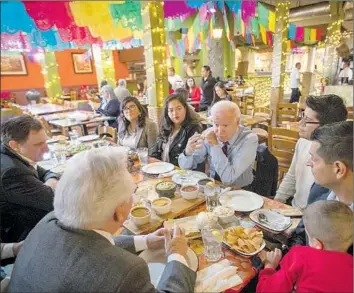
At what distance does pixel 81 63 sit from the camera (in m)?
11.4

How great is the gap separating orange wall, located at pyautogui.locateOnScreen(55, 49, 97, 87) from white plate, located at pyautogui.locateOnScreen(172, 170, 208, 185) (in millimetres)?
11107

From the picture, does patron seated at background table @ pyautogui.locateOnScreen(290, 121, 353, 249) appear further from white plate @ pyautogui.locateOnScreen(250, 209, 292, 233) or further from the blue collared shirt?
the blue collared shirt

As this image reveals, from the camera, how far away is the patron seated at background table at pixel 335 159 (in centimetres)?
99

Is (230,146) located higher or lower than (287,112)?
higher

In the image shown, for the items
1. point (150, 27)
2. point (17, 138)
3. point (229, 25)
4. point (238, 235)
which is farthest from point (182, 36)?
point (238, 235)

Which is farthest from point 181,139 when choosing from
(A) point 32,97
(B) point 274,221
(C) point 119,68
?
(C) point 119,68

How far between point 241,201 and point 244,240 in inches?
14.7

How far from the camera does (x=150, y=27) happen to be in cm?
413

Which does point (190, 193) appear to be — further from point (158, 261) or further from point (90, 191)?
point (90, 191)

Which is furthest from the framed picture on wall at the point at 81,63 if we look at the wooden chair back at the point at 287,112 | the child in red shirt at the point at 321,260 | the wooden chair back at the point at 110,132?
the child in red shirt at the point at 321,260

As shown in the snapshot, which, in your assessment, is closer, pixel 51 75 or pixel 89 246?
pixel 89 246

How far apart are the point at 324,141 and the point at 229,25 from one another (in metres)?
7.48

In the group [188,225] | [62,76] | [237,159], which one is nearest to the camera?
[188,225]

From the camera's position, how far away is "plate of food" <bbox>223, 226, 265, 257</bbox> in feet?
3.32
